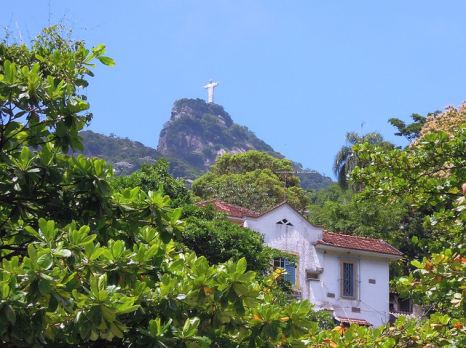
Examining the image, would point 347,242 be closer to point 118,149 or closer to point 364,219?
point 364,219

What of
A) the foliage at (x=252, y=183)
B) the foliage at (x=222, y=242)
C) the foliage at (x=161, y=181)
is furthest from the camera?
the foliage at (x=252, y=183)

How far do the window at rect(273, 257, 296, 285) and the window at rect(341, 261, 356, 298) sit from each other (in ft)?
6.99

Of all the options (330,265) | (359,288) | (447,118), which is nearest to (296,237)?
(330,265)

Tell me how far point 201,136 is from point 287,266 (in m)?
122

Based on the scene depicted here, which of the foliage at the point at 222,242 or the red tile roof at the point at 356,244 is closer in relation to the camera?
the foliage at the point at 222,242

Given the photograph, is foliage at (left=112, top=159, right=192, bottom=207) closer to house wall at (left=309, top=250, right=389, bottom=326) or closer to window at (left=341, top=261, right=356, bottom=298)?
house wall at (left=309, top=250, right=389, bottom=326)

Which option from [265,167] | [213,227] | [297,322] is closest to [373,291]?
[213,227]

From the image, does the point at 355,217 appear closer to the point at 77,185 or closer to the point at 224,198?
the point at 224,198

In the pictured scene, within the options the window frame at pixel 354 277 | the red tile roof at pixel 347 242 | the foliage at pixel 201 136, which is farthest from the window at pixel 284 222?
the foliage at pixel 201 136

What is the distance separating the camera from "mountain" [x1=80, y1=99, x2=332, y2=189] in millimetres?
126688

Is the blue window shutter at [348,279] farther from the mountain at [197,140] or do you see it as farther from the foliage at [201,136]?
the foliage at [201,136]

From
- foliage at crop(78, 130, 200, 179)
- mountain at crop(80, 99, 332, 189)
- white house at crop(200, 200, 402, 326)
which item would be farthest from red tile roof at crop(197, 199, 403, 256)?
mountain at crop(80, 99, 332, 189)

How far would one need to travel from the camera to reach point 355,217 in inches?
1512

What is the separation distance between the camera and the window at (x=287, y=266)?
29.2 meters
